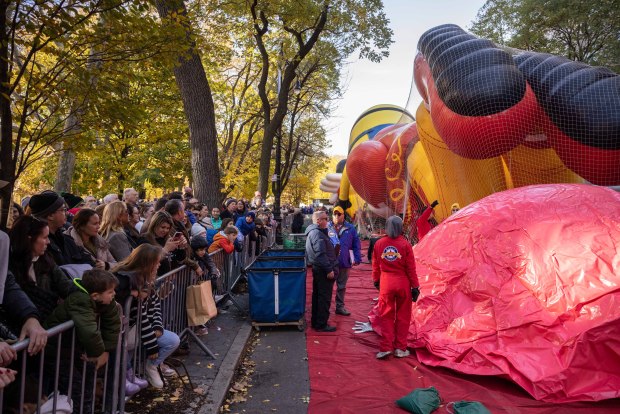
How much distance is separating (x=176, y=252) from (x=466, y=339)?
3683 mm

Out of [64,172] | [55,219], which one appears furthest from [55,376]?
[64,172]

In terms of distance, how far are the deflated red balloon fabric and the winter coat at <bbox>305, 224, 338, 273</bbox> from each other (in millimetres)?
1394

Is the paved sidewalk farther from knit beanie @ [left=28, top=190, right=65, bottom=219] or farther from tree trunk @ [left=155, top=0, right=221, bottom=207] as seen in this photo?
tree trunk @ [left=155, top=0, right=221, bottom=207]

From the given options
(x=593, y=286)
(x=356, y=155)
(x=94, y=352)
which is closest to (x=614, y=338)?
(x=593, y=286)

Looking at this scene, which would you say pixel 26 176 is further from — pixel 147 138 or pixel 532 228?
pixel 532 228

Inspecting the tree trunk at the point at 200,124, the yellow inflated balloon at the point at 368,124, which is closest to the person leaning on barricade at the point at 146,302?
the tree trunk at the point at 200,124

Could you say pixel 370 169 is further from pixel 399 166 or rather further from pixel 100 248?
pixel 100 248

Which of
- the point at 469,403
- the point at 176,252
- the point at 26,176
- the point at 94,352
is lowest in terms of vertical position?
the point at 469,403

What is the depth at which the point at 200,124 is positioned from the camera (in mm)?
10945

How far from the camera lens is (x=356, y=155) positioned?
16.7 m

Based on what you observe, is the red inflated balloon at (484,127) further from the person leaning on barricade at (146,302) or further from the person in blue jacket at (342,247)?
the person leaning on barricade at (146,302)

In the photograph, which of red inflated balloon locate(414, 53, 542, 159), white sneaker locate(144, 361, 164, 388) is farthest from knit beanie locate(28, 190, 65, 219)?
red inflated balloon locate(414, 53, 542, 159)

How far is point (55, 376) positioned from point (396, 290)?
4.27 m

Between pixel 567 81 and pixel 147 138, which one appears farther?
pixel 147 138
